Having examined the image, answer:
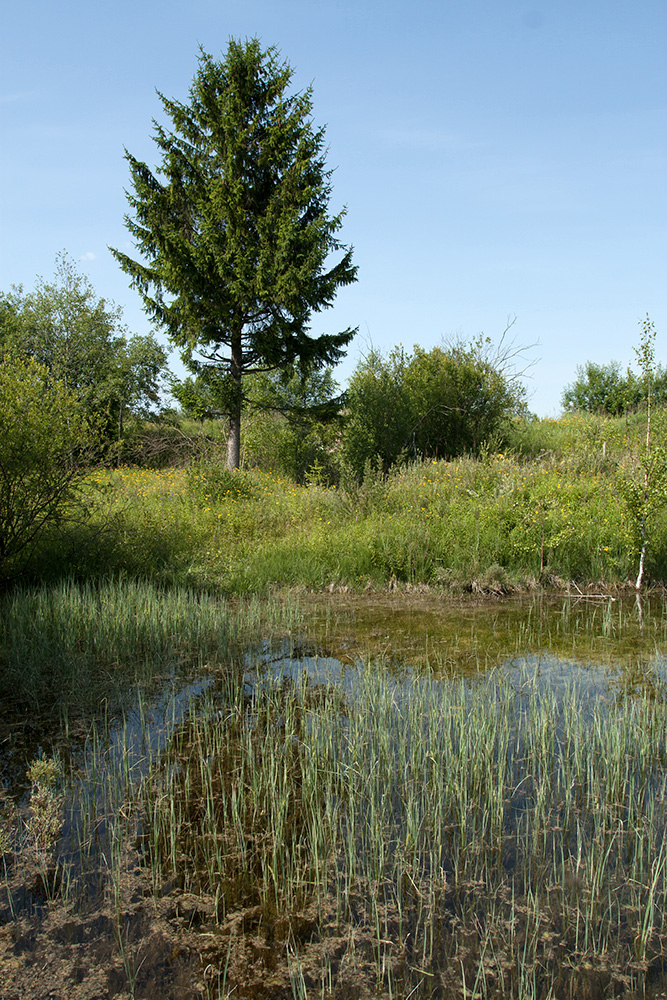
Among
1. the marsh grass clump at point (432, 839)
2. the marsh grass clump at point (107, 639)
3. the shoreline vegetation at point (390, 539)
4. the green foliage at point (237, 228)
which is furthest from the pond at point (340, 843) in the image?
the green foliage at point (237, 228)

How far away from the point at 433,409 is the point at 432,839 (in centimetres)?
1890

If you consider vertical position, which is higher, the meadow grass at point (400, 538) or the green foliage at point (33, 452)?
the green foliage at point (33, 452)

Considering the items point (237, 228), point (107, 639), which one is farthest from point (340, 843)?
point (237, 228)

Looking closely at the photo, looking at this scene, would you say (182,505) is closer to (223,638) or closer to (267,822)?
(223,638)

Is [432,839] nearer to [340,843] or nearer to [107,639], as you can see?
[340,843]

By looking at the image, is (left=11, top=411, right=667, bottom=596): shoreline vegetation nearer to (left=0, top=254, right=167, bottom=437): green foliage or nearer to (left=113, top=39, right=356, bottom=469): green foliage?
(left=113, top=39, right=356, bottom=469): green foliage

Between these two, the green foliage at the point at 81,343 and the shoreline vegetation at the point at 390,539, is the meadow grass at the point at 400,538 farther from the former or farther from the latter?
the green foliage at the point at 81,343

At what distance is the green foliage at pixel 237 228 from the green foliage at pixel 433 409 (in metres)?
3.02

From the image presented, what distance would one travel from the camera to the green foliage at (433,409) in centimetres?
2142

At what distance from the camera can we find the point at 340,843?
3.49 metres

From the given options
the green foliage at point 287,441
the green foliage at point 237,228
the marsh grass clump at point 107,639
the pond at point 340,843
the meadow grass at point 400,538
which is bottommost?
the pond at point 340,843

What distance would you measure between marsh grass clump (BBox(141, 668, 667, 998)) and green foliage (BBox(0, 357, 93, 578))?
482 centimetres

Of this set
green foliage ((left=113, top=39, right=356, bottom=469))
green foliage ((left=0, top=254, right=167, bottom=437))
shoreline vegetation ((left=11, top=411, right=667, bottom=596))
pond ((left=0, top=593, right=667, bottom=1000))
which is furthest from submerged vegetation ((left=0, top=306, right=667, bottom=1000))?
green foliage ((left=0, top=254, right=167, bottom=437))

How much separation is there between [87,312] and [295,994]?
1499 inches
